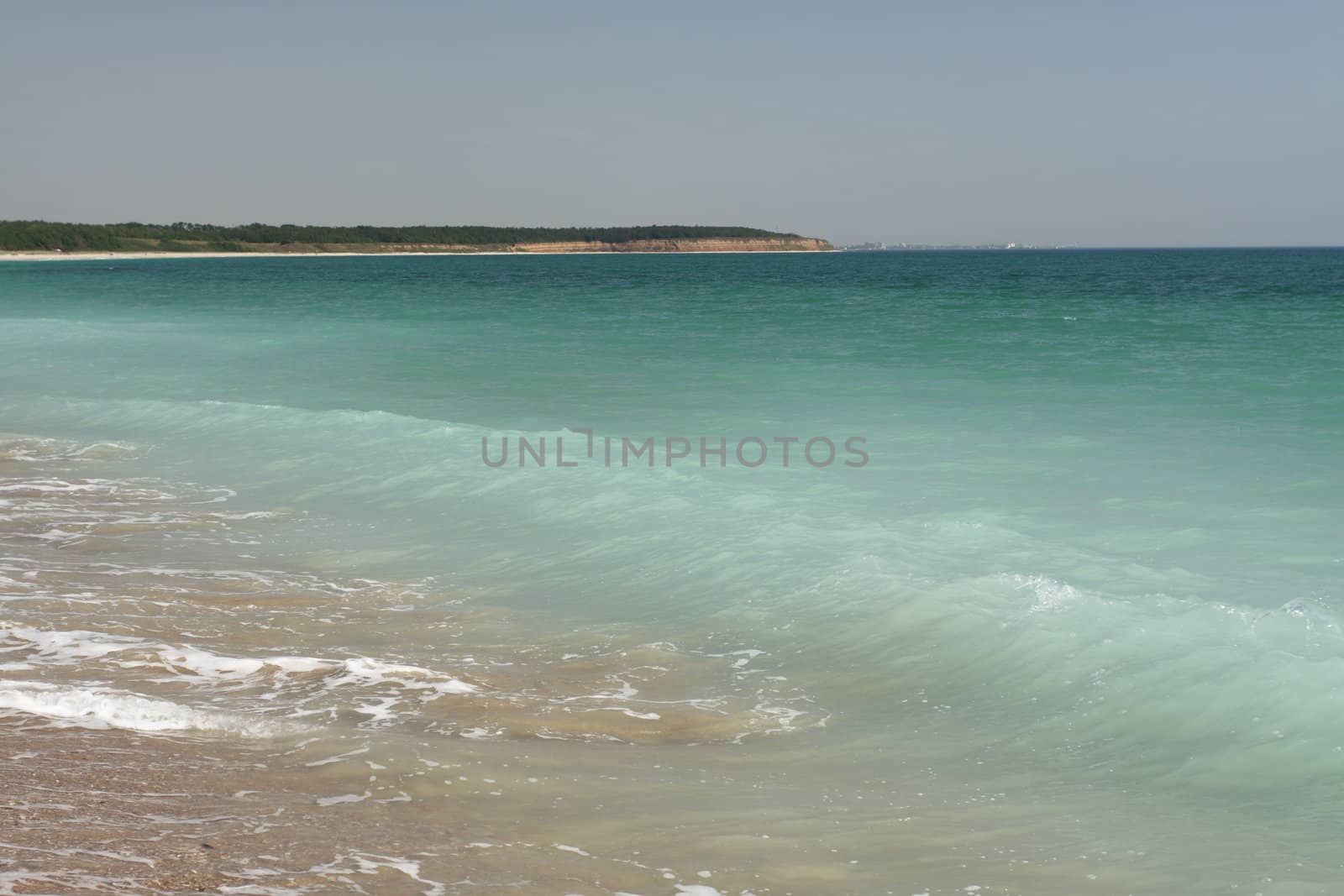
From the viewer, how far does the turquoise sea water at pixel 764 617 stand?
480 cm

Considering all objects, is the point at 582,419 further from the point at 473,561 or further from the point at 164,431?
the point at 473,561

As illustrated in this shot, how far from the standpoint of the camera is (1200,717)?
6.27 metres

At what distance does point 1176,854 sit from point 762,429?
40.5 feet

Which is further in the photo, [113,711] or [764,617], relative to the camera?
[764,617]

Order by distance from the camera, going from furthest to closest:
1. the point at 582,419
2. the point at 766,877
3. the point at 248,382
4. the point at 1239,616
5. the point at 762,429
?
the point at 248,382 → the point at 582,419 → the point at 762,429 → the point at 1239,616 → the point at 766,877

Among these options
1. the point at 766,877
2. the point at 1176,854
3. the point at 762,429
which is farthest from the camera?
the point at 762,429

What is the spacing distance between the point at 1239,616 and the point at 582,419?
1164cm

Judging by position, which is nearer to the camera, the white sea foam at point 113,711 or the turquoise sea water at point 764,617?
the turquoise sea water at point 764,617

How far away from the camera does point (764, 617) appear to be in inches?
317

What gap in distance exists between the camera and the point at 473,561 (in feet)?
31.5

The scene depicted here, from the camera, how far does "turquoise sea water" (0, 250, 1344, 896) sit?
4801 mm

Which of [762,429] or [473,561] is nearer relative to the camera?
[473,561]

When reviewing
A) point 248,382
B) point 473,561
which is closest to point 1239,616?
point 473,561

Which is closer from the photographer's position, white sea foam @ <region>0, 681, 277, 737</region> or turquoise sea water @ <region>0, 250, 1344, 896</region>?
turquoise sea water @ <region>0, 250, 1344, 896</region>
